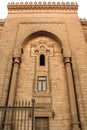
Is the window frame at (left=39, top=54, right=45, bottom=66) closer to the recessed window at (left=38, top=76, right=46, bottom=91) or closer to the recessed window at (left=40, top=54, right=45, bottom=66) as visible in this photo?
the recessed window at (left=40, top=54, right=45, bottom=66)

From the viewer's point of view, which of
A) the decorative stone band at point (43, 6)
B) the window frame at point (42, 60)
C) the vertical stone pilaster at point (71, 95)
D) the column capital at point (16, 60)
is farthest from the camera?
the decorative stone band at point (43, 6)

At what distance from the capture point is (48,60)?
16312 mm

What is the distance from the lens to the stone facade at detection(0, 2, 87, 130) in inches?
526

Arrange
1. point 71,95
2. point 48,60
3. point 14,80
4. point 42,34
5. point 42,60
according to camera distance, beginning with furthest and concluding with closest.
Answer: point 42,34 → point 42,60 → point 48,60 → point 14,80 → point 71,95

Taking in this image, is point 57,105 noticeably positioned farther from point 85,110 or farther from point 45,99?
point 85,110

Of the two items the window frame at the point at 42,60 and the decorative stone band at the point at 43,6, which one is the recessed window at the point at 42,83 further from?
the decorative stone band at the point at 43,6

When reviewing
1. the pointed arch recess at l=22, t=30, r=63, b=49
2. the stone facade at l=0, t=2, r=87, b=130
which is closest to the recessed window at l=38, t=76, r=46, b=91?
the stone facade at l=0, t=2, r=87, b=130

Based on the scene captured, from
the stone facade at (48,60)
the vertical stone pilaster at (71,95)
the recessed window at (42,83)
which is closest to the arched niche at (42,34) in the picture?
the stone facade at (48,60)

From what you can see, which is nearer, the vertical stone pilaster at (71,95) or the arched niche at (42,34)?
the vertical stone pilaster at (71,95)

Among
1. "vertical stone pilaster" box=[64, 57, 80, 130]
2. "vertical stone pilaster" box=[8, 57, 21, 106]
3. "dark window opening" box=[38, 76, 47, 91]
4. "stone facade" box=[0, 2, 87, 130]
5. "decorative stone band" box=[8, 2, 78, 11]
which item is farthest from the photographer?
"decorative stone band" box=[8, 2, 78, 11]

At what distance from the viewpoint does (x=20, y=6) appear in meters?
20.0

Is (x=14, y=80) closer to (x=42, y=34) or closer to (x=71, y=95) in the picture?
(x=71, y=95)

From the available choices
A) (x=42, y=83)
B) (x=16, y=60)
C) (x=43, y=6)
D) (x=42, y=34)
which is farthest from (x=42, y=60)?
(x=43, y=6)

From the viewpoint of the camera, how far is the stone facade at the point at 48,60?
13359mm
